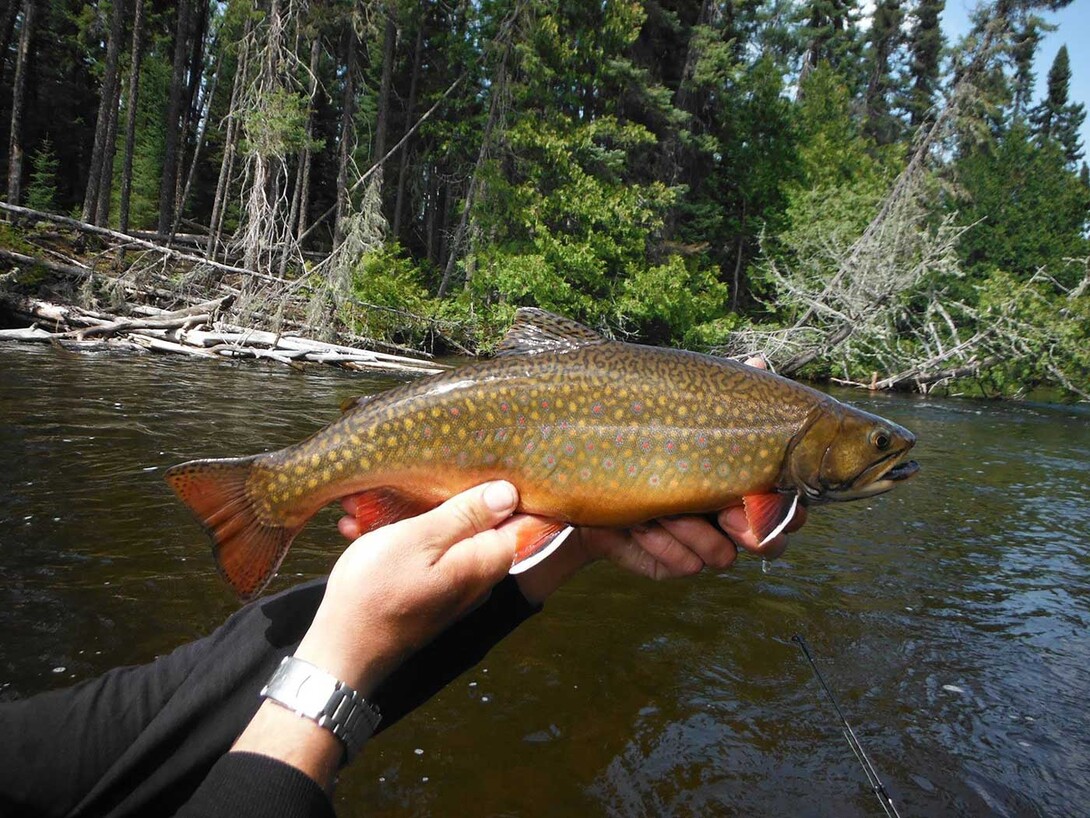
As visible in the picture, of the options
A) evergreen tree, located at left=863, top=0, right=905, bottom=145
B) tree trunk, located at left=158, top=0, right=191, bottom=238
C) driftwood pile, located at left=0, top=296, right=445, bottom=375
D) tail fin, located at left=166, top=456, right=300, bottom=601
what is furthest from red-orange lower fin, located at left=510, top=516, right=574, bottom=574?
evergreen tree, located at left=863, top=0, right=905, bottom=145

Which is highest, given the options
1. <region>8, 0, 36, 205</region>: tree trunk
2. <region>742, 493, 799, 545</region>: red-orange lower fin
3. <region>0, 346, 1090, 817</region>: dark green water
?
<region>8, 0, 36, 205</region>: tree trunk

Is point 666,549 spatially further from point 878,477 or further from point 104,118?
point 104,118

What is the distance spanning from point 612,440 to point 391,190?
111ft

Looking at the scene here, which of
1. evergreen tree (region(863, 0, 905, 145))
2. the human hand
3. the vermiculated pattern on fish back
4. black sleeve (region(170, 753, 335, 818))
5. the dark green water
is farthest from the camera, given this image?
evergreen tree (region(863, 0, 905, 145))

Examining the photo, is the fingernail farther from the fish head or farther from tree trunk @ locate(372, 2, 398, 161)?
tree trunk @ locate(372, 2, 398, 161)

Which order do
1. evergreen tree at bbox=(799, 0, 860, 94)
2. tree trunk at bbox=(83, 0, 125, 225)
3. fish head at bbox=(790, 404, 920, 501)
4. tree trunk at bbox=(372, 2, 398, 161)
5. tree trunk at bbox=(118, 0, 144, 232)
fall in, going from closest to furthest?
fish head at bbox=(790, 404, 920, 501) < tree trunk at bbox=(83, 0, 125, 225) < tree trunk at bbox=(118, 0, 144, 232) < tree trunk at bbox=(372, 2, 398, 161) < evergreen tree at bbox=(799, 0, 860, 94)

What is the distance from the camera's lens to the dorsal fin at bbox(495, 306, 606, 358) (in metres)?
2.69

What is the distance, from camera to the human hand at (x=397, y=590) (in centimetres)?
162

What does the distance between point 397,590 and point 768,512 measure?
55.0 inches

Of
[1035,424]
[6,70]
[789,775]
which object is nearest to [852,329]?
[1035,424]

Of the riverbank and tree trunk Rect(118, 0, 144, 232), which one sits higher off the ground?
tree trunk Rect(118, 0, 144, 232)

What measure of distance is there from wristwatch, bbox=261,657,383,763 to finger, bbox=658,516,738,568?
4.40 feet

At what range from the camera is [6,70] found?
33.7 meters

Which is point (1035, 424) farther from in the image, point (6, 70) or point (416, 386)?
point (6, 70)
